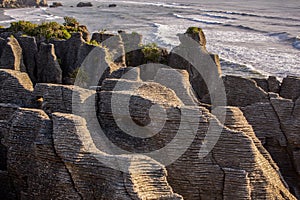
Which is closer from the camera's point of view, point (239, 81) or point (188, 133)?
point (188, 133)

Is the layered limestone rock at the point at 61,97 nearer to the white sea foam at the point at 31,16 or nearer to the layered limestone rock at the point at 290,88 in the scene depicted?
the layered limestone rock at the point at 290,88

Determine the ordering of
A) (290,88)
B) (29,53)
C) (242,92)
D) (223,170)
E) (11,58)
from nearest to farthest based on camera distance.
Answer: (223,170) < (242,92) < (290,88) < (11,58) < (29,53)

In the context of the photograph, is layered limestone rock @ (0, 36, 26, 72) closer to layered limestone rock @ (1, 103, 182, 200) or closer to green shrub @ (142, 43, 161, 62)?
green shrub @ (142, 43, 161, 62)

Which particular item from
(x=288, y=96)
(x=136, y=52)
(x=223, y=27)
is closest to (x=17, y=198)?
(x=288, y=96)

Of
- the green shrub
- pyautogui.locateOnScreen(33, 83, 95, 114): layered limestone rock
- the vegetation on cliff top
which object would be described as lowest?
the vegetation on cliff top

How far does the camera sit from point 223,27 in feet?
279

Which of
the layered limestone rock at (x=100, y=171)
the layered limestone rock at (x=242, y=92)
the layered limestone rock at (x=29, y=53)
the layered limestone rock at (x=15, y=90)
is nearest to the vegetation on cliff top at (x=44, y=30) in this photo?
the layered limestone rock at (x=29, y=53)

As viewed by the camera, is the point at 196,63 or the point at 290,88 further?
the point at 196,63

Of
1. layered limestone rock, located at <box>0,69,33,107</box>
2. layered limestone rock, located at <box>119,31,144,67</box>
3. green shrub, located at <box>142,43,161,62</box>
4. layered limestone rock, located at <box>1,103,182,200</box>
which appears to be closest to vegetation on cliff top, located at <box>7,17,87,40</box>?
layered limestone rock, located at <box>119,31,144,67</box>

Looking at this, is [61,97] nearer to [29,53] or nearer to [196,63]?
[29,53]

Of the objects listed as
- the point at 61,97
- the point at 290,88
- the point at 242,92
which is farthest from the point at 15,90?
the point at 290,88

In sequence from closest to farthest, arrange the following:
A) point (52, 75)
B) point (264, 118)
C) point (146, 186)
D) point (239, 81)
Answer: point (146, 186) → point (264, 118) → point (239, 81) → point (52, 75)

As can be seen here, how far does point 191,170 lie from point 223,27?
76385 mm

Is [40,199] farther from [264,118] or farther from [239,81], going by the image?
[239,81]
